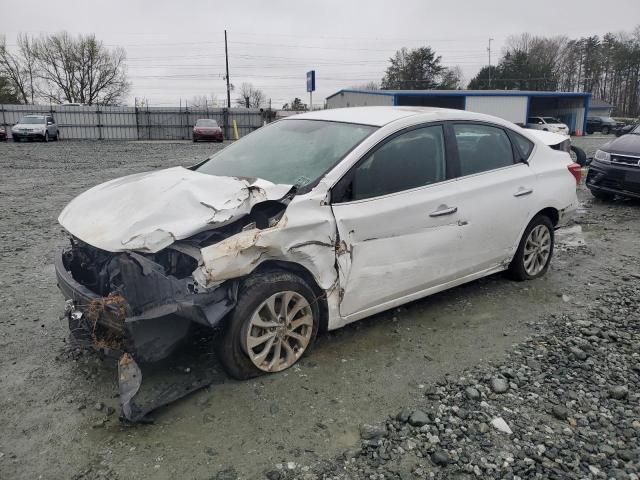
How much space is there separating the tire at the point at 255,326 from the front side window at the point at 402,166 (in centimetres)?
72

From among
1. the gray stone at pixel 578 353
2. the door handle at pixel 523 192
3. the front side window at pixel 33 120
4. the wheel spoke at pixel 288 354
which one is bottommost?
the gray stone at pixel 578 353

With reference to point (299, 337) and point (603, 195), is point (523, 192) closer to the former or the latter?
point (299, 337)

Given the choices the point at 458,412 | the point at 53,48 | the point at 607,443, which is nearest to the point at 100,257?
the point at 458,412

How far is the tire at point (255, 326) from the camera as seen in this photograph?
306 cm

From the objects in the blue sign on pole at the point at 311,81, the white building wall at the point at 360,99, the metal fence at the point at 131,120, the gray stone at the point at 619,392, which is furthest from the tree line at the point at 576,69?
the gray stone at the point at 619,392

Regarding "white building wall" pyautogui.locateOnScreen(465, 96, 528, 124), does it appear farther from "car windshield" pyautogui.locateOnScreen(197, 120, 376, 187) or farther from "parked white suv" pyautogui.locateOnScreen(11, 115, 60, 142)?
"car windshield" pyautogui.locateOnScreen(197, 120, 376, 187)

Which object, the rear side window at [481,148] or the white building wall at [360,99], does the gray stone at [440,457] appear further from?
the white building wall at [360,99]

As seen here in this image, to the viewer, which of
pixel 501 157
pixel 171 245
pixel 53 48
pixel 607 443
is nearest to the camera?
pixel 607 443

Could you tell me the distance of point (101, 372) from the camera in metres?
3.37

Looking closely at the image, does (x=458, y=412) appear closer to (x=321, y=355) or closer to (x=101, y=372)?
(x=321, y=355)

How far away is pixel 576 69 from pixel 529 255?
79491 millimetres

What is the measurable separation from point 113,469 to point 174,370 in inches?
34.8

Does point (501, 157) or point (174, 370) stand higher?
point (501, 157)

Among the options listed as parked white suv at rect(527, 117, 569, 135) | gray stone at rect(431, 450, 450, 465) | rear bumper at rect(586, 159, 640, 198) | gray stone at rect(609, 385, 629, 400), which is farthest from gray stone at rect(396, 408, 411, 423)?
parked white suv at rect(527, 117, 569, 135)
